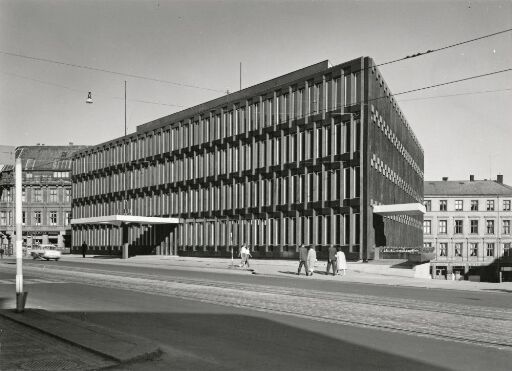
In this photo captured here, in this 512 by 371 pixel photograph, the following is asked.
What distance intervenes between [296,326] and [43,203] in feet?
303

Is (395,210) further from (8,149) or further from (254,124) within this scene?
(8,149)

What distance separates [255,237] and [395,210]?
13316 mm

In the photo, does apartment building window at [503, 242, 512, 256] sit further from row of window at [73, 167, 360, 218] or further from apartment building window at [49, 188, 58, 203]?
apartment building window at [49, 188, 58, 203]

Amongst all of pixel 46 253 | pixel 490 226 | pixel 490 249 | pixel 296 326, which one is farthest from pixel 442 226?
pixel 296 326

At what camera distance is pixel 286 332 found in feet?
36.2

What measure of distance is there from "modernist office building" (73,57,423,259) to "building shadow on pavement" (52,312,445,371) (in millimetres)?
28804

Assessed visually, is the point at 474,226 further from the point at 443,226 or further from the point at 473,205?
the point at 443,226

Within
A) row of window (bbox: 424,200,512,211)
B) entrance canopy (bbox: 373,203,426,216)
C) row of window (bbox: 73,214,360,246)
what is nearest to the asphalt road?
entrance canopy (bbox: 373,203,426,216)

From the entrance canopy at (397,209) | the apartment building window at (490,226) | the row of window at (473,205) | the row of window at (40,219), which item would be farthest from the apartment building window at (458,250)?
the entrance canopy at (397,209)

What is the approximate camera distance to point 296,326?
1177cm

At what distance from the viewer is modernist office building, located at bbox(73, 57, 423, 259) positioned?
44094mm

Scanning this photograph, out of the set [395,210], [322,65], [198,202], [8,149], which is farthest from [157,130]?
[8,149]

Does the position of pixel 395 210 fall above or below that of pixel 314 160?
below

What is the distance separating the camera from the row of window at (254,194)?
45.1 m
